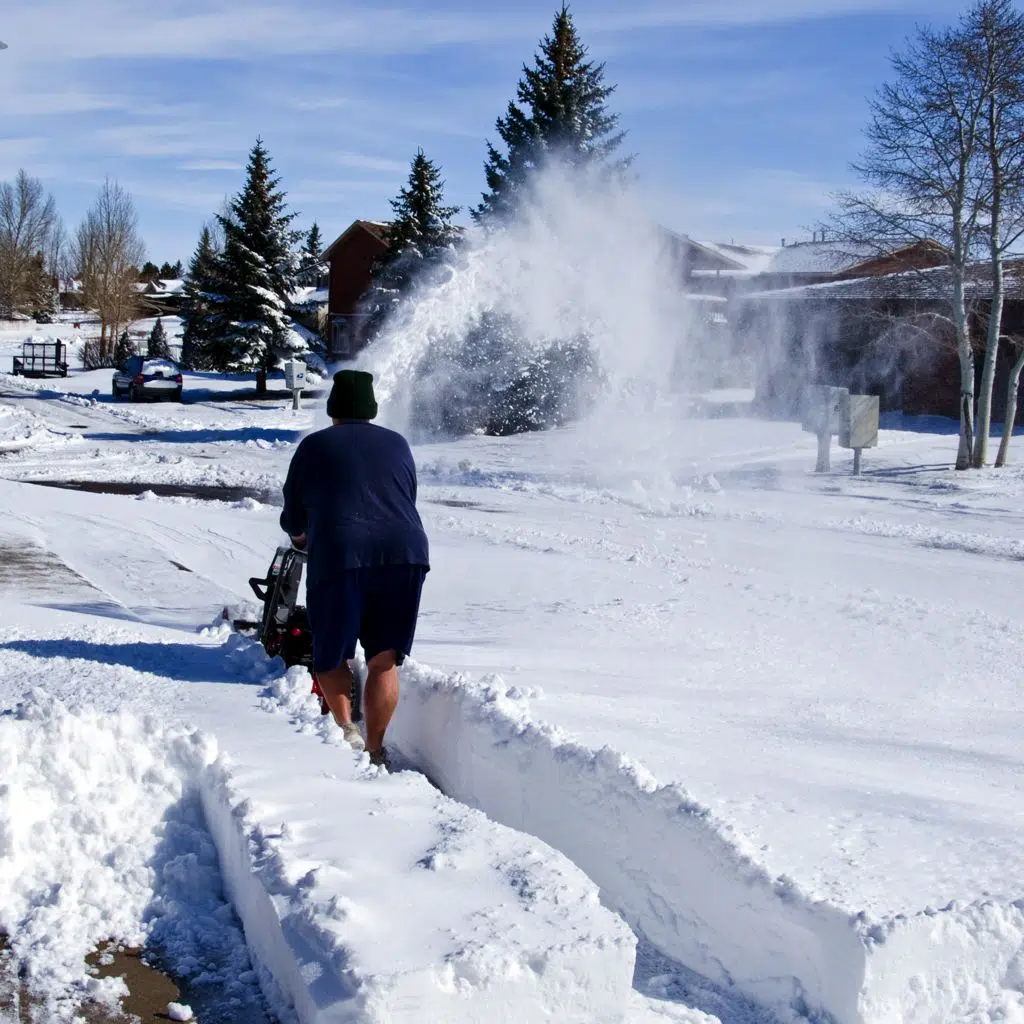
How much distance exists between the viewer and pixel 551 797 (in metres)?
4.71

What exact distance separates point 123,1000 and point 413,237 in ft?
109

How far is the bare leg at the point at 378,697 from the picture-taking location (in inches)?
202

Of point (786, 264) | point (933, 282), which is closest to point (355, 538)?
point (933, 282)

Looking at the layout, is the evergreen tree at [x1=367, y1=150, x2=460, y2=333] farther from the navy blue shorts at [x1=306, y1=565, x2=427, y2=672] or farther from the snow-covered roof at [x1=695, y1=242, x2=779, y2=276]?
the navy blue shorts at [x1=306, y1=565, x2=427, y2=672]

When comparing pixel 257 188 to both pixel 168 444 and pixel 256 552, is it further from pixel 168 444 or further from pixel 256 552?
pixel 256 552

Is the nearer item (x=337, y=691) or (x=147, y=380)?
(x=337, y=691)

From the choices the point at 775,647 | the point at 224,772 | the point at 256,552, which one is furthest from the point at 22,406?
the point at 224,772

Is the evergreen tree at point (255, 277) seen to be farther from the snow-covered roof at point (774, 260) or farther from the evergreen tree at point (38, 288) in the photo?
the evergreen tree at point (38, 288)

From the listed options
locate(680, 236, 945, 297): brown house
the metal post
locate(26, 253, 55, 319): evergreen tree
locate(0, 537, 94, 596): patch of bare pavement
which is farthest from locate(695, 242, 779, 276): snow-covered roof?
locate(26, 253, 55, 319): evergreen tree

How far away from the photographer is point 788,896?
3633mm

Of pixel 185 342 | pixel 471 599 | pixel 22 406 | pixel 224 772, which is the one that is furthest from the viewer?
pixel 185 342

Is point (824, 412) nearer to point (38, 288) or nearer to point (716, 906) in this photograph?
point (716, 906)

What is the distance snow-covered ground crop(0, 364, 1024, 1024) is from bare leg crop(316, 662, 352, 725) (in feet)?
0.34

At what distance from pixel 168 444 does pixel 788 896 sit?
21.9 m
